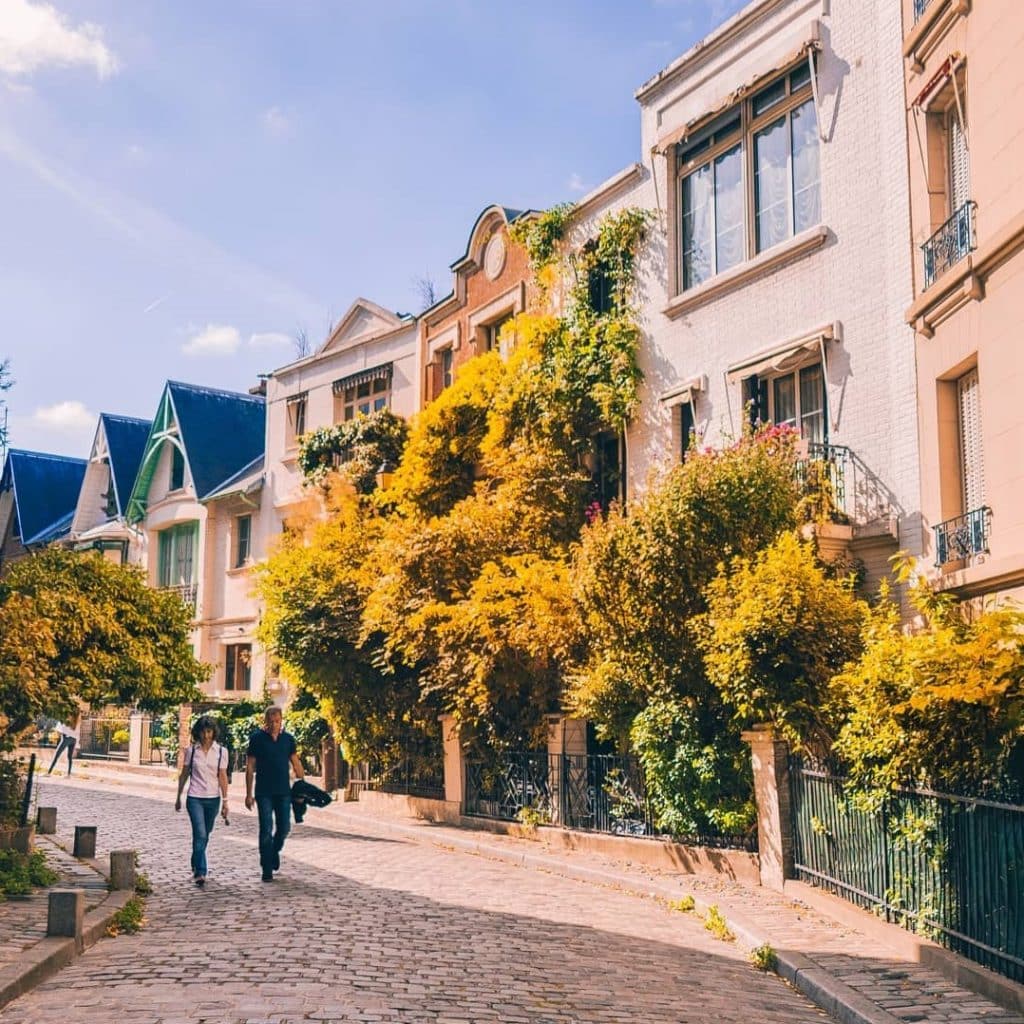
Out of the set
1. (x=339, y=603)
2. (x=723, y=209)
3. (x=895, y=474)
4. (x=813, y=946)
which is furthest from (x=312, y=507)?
(x=813, y=946)

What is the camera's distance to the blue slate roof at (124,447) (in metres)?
42.9

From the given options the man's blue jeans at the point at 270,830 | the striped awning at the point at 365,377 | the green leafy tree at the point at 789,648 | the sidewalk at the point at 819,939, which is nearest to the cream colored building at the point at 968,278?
the green leafy tree at the point at 789,648

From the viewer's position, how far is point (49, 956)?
350 inches

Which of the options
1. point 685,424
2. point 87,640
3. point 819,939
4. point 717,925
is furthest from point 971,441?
point 87,640

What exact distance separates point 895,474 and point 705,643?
3727 millimetres

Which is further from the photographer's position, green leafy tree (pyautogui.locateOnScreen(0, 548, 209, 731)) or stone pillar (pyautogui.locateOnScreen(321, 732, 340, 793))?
stone pillar (pyautogui.locateOnScreen(321, 732, 340, 793))

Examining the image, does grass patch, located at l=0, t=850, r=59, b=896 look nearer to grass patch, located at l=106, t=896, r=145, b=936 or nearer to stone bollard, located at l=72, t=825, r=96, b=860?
stone bollard, located at l=72, t=825, r=96, b=860

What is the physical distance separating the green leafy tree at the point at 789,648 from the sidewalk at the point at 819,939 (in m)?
1.66

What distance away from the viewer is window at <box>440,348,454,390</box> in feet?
92.4

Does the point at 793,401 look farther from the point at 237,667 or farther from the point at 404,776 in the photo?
the point at 237,667

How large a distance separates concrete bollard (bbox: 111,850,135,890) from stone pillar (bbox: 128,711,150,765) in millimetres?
21249

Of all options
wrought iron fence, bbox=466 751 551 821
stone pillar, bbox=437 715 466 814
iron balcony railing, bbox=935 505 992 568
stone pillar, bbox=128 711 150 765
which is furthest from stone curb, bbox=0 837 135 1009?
stone pillar, bbox=128 711 150 765

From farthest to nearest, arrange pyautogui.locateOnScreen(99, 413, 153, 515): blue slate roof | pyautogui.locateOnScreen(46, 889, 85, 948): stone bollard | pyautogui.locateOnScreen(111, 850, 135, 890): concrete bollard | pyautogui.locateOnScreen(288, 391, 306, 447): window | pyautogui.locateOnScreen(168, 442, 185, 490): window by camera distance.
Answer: pyautogui.locateOnScreen(99, 413, 153, 515): blue slate roof < pyautogui.locateOnScreen(168, 442, 185, 490): window < pyautogui.locateOnScreen(288, 391, 306, 447): window < pyautogui.locateOnScreen(111, 850, 135, 890): concrete bollard < pyautogui.locateOnScreen(46, 889, 85, 948): stone bollard

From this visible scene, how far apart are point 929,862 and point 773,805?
11.5 ft
